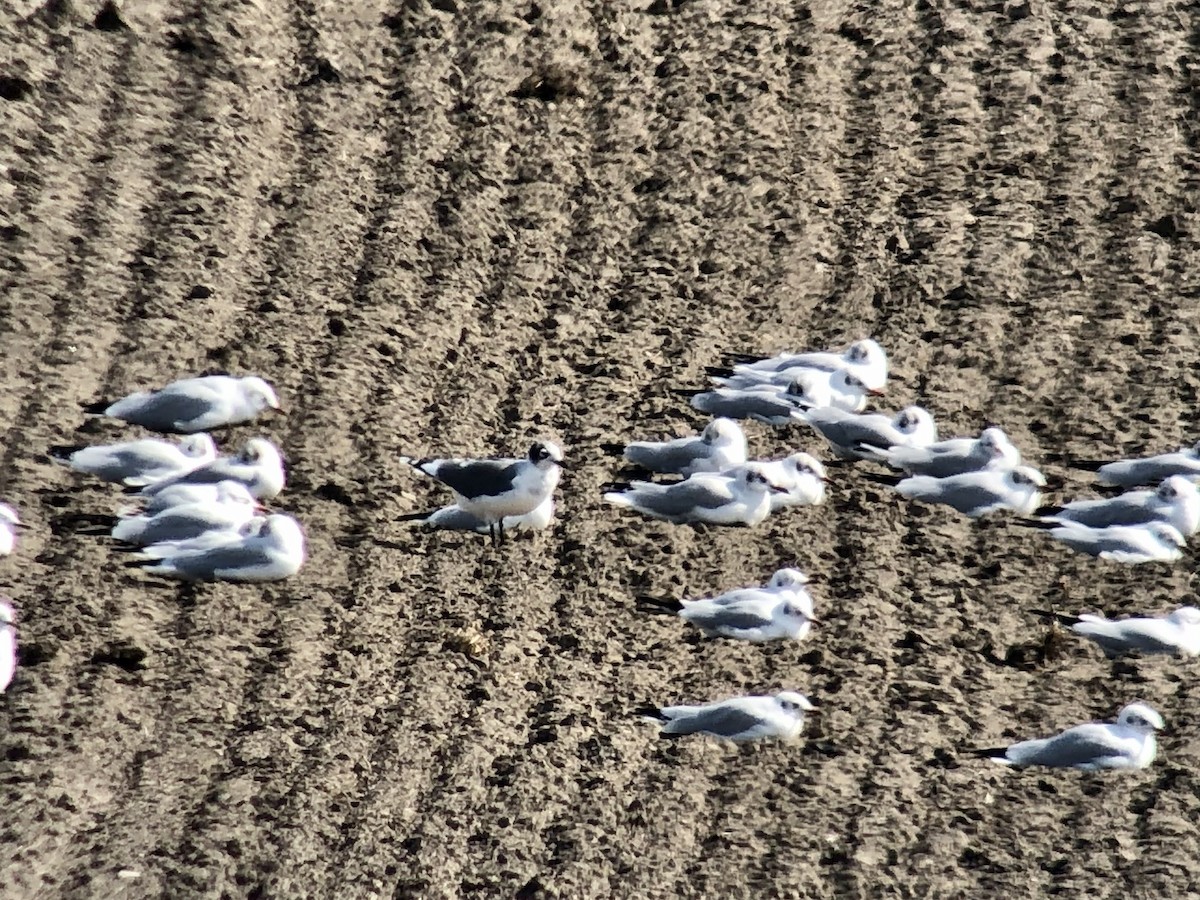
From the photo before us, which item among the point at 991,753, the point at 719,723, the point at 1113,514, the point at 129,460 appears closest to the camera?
the point at 719,723

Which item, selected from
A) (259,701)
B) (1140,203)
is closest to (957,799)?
(259,701)

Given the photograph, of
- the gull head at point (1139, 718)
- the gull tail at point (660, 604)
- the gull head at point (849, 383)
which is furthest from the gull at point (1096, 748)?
the gull head at point (849, 383)

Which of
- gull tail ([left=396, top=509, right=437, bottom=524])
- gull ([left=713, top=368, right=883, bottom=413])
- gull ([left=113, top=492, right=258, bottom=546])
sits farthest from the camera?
gull ([left=713, top=368, right=883, bottom=413])

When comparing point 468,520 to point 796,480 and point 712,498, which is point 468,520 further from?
point 796,480

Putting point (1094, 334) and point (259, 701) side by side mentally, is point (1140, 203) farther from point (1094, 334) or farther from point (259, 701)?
point (259, 701)

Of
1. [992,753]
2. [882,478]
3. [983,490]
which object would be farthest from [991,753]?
[882,478]

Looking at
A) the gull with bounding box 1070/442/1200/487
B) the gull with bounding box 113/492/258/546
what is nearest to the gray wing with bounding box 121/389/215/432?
the gull with bounding box 113/492/258/546

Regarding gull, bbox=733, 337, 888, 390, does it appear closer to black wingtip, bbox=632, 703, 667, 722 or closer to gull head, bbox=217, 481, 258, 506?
black wingtip, bbox=632, 703, 667, 722

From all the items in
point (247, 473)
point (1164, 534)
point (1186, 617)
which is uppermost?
point (247, 473)
